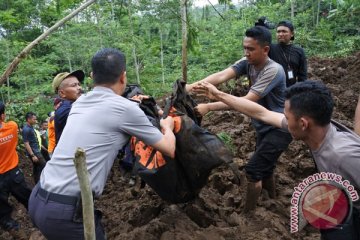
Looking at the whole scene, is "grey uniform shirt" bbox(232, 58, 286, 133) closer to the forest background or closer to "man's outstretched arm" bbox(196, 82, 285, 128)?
"man's outstretched arm" bbox(196, 82, 285, 128)

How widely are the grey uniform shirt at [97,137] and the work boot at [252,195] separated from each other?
1700 millimetres

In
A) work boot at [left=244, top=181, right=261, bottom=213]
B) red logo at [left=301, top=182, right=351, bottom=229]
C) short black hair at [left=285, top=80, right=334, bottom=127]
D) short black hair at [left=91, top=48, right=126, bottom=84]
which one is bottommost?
work boot at [left=244, top=181, right=261, bottom=213]

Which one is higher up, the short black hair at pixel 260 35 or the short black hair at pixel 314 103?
the short black hair at pixel 260 35

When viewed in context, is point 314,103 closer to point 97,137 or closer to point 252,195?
point 97,137

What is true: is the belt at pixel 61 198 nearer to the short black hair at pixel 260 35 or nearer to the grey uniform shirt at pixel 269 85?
the grey uniform shirt at pixel 269 85

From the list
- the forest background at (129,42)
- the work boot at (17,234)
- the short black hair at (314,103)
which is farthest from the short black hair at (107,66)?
the forest background at (129,42)

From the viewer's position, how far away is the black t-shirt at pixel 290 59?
15.5 feet

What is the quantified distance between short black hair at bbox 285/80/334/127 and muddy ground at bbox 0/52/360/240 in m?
1.76

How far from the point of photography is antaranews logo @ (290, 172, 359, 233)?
2020 millimetres

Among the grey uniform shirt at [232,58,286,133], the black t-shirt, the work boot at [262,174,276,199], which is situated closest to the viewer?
the grey uniform shirt at [232,58,286,133]

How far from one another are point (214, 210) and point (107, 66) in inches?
86.8

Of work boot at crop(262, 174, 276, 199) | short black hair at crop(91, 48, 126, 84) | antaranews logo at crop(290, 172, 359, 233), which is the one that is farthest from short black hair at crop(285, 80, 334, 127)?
work boot at crop(262, 174, 276, 199)

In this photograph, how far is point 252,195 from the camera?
154 inches

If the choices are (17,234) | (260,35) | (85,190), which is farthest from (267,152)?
(17,234)
